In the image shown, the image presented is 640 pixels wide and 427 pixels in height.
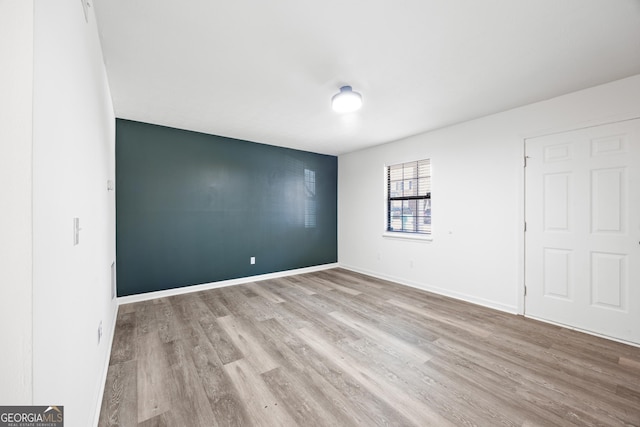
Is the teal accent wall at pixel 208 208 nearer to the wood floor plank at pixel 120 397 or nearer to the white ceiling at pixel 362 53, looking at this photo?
the white ceiling at pixel 362 53

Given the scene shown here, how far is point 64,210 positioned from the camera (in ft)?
3.22

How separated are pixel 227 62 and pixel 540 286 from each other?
13.2 ft

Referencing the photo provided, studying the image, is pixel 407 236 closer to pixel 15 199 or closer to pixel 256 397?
pixel 256 397

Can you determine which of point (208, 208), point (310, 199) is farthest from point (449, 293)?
point (208, 208)

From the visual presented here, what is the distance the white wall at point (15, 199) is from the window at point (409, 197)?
14.0ft

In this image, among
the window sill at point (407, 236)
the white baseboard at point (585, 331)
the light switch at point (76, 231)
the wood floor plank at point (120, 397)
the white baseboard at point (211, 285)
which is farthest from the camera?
the window sill at point (407, 236)

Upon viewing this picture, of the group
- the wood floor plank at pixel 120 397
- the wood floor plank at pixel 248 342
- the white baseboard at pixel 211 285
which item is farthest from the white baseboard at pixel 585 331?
the wood floor plank at pixel 120 397

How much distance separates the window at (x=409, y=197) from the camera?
13.7ft

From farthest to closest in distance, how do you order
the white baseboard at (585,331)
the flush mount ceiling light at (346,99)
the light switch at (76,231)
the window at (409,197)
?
1. the window at (409,197)
2. the flush mount ceiling light at (346,99)
3. the white baseboard at (585,331)
4. the light switch at (76,231)

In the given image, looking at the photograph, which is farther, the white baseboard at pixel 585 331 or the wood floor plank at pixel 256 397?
the white baseboard at pixel 585 331

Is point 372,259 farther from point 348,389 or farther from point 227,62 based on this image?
point 227,62

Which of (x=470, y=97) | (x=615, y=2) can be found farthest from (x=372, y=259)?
(x=615, y=2)

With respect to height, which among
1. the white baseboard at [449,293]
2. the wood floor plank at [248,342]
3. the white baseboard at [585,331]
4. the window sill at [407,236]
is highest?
the window sill at [407,236]

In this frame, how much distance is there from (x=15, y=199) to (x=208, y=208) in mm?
3658
